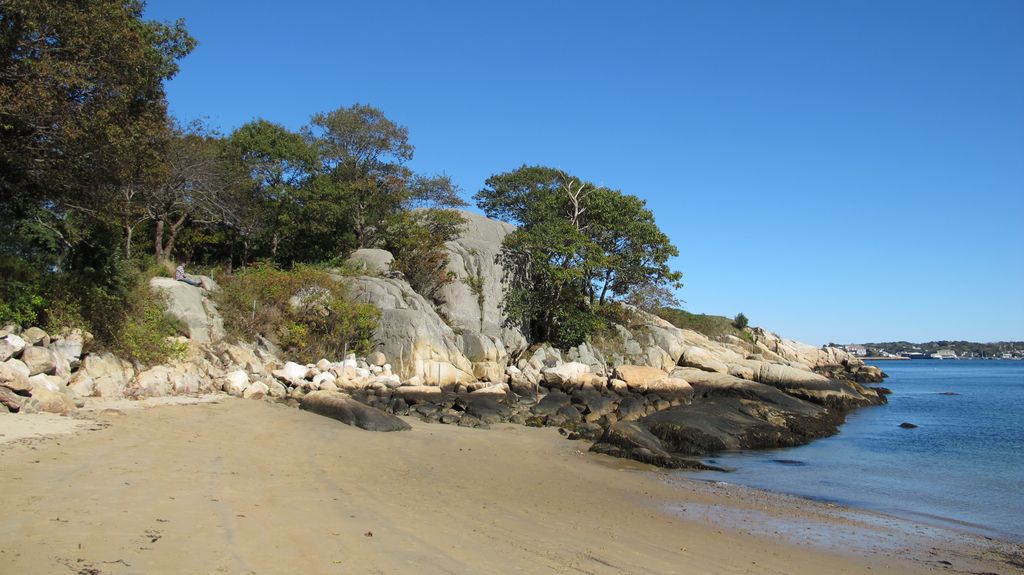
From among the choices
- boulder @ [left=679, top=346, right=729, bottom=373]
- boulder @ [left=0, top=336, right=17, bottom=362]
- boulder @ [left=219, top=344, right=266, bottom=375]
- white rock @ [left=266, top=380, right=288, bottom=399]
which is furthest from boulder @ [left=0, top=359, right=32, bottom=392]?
boulder @ [left=679, top=346, right=729, bottom=373]

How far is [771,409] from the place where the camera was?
26.0 metres

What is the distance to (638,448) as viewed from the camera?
17.5 m

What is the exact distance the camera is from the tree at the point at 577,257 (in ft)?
120

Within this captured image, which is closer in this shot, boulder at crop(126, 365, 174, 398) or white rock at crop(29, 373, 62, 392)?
white rock at crop(29, 373, 62, 392)

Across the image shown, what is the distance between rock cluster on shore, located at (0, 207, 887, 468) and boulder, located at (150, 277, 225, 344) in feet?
0.19

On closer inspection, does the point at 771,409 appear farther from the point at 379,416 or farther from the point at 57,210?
the point at 57,210

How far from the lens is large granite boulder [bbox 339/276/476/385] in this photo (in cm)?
2795

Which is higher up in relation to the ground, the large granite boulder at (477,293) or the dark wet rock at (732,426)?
the large granite boulder at (477,293)

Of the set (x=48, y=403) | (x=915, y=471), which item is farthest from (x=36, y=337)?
(x=915, y=471)

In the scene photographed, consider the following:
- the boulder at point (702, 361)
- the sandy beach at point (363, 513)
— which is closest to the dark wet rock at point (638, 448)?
the sandy beach at point (363, 513)

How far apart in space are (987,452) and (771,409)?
7.03m

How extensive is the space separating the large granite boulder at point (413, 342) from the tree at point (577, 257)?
7.89 m

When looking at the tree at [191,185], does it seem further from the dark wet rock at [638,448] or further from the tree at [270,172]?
the dark wet rock at [638,448]

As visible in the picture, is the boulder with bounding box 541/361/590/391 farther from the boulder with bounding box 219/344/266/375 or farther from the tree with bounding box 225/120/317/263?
the tree with bounding box 225/120/317/263
